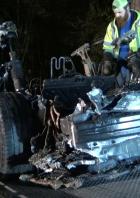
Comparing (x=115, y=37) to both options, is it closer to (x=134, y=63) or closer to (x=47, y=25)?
(x=134, y=63)

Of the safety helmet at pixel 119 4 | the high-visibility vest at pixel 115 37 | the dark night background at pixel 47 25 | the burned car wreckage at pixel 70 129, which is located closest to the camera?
the burned car wreckage at pixel 70 129

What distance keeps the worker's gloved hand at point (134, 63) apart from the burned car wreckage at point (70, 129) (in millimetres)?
328

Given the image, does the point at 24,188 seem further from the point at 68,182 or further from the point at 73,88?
the point at 73,88

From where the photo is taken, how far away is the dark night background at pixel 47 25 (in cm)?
1570

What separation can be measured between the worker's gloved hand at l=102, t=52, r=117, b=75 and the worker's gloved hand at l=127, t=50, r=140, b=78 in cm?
32

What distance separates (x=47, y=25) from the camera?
16984 millimetres

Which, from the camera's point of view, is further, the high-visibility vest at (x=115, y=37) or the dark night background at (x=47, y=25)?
the dark night background at (x=47, y=25)

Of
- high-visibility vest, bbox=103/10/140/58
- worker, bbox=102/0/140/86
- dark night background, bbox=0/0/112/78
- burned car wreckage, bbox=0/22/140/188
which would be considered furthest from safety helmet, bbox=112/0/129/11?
dark night background, bbox=0/0/112/78

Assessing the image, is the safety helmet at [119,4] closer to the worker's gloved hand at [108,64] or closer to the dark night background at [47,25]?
the worker's gloved hand at [108,64]

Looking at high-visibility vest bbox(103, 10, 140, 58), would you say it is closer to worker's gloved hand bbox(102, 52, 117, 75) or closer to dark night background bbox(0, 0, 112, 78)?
worker's gloved hand bbox(102, 52, 117, 75)

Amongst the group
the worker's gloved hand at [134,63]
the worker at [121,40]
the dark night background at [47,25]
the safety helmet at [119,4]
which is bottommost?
the worker's gloved hand at [134,63]

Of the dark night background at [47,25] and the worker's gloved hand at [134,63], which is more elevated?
the dark night background at [47,25]

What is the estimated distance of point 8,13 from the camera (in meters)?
17.2

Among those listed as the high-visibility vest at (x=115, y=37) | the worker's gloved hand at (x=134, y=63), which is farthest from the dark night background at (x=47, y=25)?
the worker's gloved hand at (x=134, y=63)
